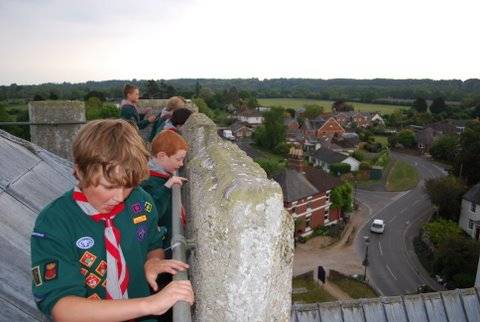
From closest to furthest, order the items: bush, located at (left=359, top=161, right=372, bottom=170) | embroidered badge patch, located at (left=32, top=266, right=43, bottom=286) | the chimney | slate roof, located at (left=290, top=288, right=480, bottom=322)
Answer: embroidered badge patch, located at (left=32, top=266, right=43, bottom=286), slate roof, located at (left=290, top=288, right=480, bottom=322), the chimney, bush, located at (left=359, top=161, right=372, bottom=170)

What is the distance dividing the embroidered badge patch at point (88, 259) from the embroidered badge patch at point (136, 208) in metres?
0.39

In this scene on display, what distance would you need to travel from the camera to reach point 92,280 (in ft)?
7.31

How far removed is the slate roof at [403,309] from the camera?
20.5 ft

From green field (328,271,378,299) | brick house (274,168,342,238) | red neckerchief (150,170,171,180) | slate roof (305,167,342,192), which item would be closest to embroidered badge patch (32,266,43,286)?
red neckerchief (150,170,171,180)

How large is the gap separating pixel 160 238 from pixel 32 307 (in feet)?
2.73

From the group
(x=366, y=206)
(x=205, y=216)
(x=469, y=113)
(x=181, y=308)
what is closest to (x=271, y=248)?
(x=205, y=216)

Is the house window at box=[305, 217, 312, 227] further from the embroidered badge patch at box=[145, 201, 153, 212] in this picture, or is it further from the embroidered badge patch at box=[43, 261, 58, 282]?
the embroidered badge patch at box=[43, 261, 58, 282]

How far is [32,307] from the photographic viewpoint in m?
2.51

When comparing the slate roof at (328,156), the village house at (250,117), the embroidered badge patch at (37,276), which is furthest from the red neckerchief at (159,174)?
the village house at (250,117)

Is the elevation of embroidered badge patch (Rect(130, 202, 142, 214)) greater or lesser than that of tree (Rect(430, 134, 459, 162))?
greater

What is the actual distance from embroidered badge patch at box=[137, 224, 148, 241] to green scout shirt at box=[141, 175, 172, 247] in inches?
37.6

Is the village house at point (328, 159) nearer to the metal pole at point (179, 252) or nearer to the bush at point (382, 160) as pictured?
the bush at point (382, 160)

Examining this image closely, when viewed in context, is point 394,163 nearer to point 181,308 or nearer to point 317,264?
point 317,264

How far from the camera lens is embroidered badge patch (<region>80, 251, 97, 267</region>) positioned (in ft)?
7.14
